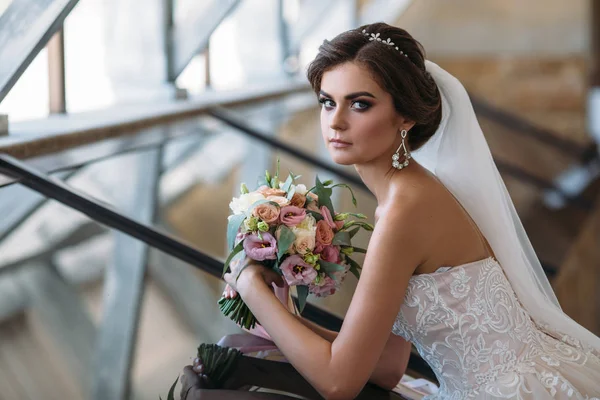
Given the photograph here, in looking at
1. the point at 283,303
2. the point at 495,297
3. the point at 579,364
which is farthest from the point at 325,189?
the point at 579,364

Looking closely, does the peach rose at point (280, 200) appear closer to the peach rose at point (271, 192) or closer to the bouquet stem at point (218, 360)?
the peach rose at point (271, 192)

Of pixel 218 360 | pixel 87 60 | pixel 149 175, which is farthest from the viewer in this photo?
pixel 87 60

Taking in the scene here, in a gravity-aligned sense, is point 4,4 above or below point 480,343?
above

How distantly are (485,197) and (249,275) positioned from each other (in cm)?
76

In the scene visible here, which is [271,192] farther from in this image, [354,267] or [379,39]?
[379,39]

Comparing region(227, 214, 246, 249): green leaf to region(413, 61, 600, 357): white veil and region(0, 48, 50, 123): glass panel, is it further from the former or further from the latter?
region(0, 48, 50, 123): glass panel

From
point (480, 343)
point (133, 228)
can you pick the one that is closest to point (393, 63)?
point (480, 343)

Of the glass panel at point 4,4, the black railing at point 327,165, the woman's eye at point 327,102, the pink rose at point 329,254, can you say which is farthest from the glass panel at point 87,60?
the pink rose at point 329,254

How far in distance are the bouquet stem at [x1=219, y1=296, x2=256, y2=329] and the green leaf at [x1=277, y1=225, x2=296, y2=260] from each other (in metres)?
0.19

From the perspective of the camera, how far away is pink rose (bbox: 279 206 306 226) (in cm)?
178

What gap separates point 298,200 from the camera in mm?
1854

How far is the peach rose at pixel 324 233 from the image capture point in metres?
1.81

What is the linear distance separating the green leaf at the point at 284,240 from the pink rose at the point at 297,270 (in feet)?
0.10

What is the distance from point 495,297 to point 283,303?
0.54 metres
